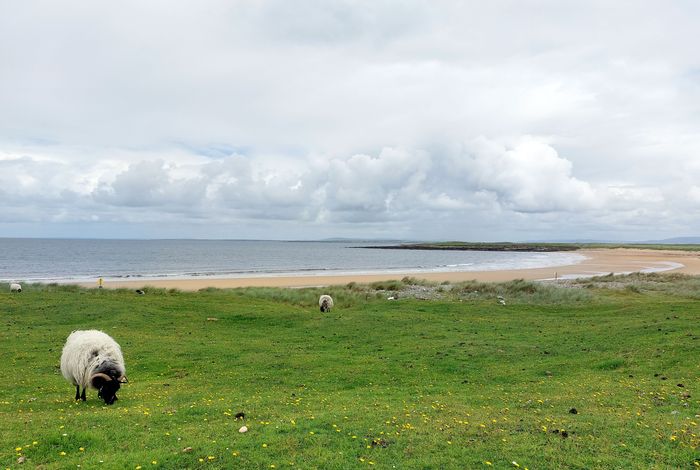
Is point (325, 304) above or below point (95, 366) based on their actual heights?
below

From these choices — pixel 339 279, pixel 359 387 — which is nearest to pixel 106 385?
pixel 359 387

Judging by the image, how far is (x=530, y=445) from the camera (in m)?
10.2

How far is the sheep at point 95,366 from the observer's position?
14969mm

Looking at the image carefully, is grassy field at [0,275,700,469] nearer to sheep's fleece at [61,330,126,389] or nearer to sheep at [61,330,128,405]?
sheep at [61,330,128,405]

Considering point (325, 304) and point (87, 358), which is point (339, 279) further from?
point (87, 358)

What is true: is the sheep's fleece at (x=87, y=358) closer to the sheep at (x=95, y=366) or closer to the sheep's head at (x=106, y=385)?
the sheep at (x=95, y=366)

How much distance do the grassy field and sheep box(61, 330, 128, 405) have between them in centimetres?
60

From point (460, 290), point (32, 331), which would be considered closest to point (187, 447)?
point (32, 331)

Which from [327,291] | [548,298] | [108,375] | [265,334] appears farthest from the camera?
[327,291]

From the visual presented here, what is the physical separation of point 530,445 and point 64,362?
48.5ft

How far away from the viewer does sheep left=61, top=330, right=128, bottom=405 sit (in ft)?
49.1

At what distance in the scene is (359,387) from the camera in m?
17.8

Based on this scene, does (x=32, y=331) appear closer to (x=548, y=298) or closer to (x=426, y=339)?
(x=426, y=339)

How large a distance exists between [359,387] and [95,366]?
9.22 metres
